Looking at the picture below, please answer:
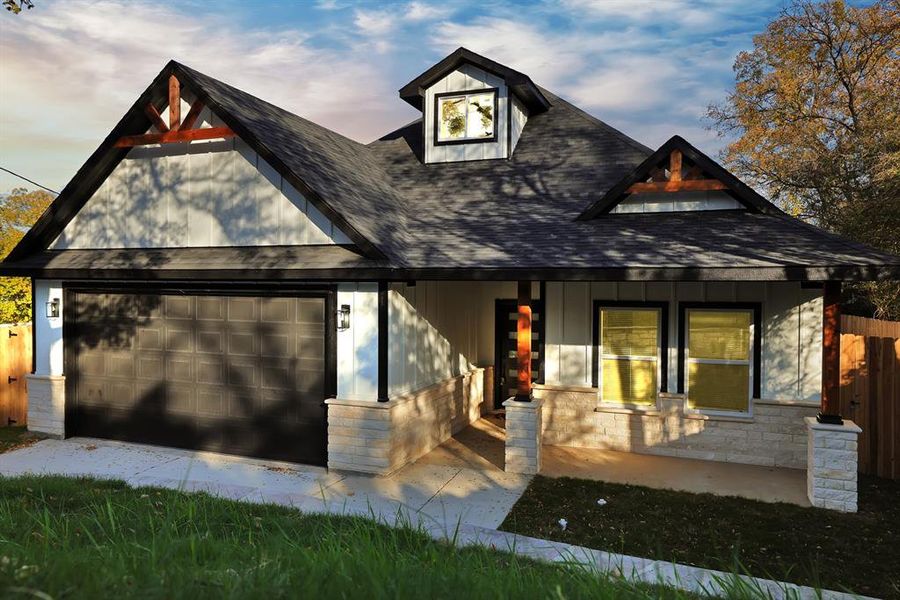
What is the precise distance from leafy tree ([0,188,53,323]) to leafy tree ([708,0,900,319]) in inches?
989

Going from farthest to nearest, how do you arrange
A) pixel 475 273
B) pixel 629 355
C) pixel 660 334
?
pixel 629 355, pixel 660 334, pixel 475 273

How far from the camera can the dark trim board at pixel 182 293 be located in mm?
8789

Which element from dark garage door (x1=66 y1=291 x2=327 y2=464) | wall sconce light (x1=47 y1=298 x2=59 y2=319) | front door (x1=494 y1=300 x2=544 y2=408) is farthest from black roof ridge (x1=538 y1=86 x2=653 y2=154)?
wall sconce light (x1=47 y1=298 x2=59 y2=319)

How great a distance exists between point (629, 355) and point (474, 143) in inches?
229

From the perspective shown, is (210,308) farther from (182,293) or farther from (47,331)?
(47,331)

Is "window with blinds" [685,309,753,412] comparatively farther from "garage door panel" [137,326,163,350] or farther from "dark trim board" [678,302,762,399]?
"garage door panel" [137,326,163,350]

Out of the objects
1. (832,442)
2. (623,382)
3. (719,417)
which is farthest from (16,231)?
(832,442)

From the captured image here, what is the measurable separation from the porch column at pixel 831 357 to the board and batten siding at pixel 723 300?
1.35 meters

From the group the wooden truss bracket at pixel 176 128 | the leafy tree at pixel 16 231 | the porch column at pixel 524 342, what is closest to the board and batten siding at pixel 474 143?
the porch column at pixel 524 342

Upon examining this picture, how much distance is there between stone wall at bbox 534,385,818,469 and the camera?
9.05 meters

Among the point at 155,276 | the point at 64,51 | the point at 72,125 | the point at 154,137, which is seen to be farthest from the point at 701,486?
the point at 72,125

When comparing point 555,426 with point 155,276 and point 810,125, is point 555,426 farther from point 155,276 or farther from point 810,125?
point 810,125

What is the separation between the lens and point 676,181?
9344 mm

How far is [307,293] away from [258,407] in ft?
6.70
